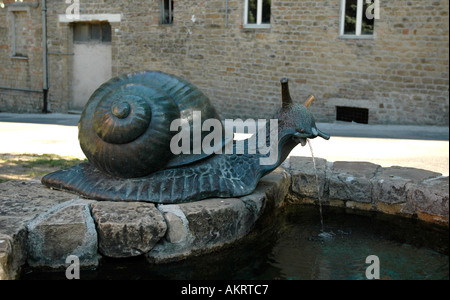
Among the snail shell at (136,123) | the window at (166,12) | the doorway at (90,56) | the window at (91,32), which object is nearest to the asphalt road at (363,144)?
the snail shell at (136,123)

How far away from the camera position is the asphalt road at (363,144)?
Answer: 274 inches

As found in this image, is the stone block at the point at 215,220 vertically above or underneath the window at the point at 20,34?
underneath

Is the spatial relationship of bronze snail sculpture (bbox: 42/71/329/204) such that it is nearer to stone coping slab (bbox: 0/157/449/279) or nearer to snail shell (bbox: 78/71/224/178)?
snail shell (bbox: 78/71/224/178)

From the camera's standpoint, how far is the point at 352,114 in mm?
12633

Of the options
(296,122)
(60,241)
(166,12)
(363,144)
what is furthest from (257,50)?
(60,241)

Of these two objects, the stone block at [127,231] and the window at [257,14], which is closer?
the stone block at [127,231]

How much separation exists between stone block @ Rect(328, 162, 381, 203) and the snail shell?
1.50 m

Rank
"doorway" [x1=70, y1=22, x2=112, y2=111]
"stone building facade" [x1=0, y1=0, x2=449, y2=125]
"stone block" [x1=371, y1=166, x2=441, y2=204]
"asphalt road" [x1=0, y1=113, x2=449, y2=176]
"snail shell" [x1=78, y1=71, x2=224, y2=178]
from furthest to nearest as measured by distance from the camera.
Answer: "doorway" [x1=70, y1=22, x2=112, y2=111]
"stone building facade" [x1=0, y1=0, x2=449, y2=125]
"asphalt road" [x1=0, y1=113, x2=449, y2=176]
"stone block" [x1=371, y1=166, x2=441, y2=204]
"snail shell" [x1=78, y1=71, x2=224, y2=178]

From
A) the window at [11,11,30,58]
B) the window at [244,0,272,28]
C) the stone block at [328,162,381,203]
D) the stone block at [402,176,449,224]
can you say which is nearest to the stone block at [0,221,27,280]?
the stone block at [328,162,381,203]

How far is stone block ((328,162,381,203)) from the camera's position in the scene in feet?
15.8

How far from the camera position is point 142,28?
15047mm

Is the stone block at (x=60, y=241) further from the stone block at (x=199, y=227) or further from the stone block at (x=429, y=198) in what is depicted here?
the stone block at (x=429, y=198)

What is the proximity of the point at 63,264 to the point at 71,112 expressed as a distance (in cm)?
1375

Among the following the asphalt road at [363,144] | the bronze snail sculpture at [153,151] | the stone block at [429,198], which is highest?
the bronze snail sculpture at [153,151]
